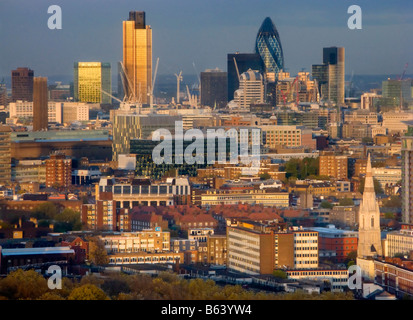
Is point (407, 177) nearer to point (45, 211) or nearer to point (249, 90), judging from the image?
point (45, 211)

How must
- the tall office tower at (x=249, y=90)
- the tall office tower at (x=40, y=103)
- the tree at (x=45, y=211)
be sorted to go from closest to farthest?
the tree at (x=45, y=211) → the tall office tower at (x=40, y=103) → the tall office tower at (x=249, y=90)

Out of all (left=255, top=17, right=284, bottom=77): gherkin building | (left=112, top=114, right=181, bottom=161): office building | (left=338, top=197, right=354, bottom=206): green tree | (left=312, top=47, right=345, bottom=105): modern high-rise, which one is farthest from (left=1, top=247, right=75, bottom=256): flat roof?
(left=255, top=17, right=284, bottom=77): gherkin building

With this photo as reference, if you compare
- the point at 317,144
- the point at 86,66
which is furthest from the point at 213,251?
the point at 86,66

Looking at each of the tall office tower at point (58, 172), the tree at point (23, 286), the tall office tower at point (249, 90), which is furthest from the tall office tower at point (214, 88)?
the tree at point (23, 286)

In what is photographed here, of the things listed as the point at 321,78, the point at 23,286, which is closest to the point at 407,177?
the point at 23,286

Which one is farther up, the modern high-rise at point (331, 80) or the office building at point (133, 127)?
the modern high-rise at point (331, 80)

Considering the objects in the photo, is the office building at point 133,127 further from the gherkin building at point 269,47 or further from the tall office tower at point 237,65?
the gherkin building at point 269,47
